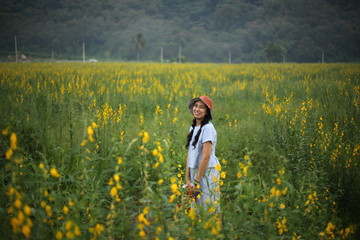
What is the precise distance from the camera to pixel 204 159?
2.68 meters

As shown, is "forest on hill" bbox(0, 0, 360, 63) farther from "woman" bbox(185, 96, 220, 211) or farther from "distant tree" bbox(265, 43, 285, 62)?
"woman" bbox(185, 96, 220, 211)

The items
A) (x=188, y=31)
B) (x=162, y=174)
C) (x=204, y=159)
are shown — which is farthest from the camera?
(x=188, y=31)

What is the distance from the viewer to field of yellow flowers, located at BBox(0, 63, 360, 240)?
1.65 meters

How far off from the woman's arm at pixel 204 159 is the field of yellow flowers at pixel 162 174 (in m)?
0.21

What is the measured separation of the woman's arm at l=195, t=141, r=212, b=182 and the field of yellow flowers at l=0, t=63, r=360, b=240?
0.21 metres

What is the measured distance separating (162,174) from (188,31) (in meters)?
98.5

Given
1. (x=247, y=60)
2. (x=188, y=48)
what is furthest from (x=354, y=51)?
(x=188, y=48)

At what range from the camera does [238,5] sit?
347ft

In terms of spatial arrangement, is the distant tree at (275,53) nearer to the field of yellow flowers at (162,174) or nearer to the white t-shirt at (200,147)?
the field of yellow flowers at (162,174)

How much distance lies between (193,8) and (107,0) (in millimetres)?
41138

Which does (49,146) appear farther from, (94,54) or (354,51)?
(94,54)

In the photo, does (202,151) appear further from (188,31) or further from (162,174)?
(188,31)

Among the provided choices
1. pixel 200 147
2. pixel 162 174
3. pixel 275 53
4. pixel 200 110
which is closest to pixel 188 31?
pixel 275 53

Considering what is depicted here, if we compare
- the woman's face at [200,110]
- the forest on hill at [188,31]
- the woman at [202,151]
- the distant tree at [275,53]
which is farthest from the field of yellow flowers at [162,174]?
the distant tree at [275,53]
